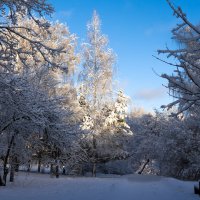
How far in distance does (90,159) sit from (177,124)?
8.32m

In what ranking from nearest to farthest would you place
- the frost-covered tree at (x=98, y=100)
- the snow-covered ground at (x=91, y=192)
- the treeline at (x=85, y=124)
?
→ the snow-covered ground at (x=91, y=192) < the treeline at (x=85, y=124) < the frost-covered tree at (x=98, y=100)

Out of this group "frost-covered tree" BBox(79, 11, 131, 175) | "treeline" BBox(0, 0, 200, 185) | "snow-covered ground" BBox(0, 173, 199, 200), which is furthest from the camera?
"frost-covered tree" BBox(79, 11, 131, 175)

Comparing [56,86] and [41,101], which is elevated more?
[56,86]

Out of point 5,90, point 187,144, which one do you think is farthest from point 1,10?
point 187,144

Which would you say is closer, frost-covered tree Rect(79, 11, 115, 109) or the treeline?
the treeline

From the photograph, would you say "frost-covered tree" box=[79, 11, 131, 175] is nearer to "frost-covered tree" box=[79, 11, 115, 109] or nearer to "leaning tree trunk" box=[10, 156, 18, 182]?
"frost-covered tree" box=[79, 11, 115, 109]

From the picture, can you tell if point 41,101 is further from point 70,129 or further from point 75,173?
point 75,173

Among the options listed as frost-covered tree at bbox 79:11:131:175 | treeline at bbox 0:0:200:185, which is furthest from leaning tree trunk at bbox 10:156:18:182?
frost-covered tree at bbox 79:11:131:175

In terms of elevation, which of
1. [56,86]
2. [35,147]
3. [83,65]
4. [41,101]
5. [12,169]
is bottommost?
[12,169]

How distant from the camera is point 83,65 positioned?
3234cm

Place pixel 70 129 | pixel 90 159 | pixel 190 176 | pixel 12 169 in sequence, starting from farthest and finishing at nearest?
pixel 90 159
pixel 190 176
pixel 12 169
pixel 70 129

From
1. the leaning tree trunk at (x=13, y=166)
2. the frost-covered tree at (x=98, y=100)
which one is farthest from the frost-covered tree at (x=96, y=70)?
the leaning tree trunk at (x=13, y=166)

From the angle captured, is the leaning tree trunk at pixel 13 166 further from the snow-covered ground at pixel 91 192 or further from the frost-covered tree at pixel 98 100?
the frost-covered tree at pixel 98 100

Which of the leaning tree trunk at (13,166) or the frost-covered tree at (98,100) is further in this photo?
the frost-covered tree at (98,100)
